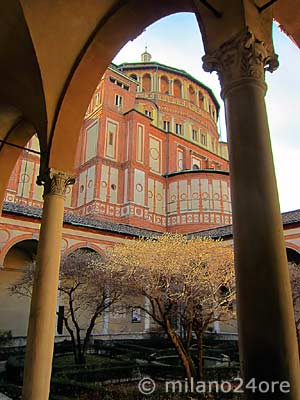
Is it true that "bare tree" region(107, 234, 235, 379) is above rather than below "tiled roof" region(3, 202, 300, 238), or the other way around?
below

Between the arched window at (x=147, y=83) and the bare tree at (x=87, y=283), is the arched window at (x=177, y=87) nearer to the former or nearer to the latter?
the arched window at (x=147, y=83)

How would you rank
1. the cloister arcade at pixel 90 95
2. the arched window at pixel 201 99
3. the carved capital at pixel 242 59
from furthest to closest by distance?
the arched window at pixel 201 99 → the carved capital at pixel 242 59 → the cloister arcade at pixel 90 95

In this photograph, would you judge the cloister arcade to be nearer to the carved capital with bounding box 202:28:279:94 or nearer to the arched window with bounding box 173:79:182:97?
the carved capital with bounding box 202:28:279:94

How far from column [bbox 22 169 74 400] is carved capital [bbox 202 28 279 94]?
3.21 metres

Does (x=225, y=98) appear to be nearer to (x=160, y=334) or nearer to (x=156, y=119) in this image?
(x=160, y=334)

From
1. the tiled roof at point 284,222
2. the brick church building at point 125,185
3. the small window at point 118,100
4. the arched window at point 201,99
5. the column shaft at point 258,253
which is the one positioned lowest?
the column shaft at point 258,253

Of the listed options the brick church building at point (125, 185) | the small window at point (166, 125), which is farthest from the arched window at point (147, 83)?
the small window at point (166, 125)

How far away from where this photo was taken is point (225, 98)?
9.12 ft

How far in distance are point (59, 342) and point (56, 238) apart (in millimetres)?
13617

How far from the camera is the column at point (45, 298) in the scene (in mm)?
4254

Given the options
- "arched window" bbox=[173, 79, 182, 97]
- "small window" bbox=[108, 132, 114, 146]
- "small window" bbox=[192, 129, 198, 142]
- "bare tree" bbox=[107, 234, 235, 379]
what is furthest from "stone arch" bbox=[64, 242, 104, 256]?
"arched window" bbox=[173, 79, 182, 97]

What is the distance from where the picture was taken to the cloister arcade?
218 centimetres

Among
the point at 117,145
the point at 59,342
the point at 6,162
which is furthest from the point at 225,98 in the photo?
the point at 117,145

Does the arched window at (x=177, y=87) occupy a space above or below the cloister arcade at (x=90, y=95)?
above
